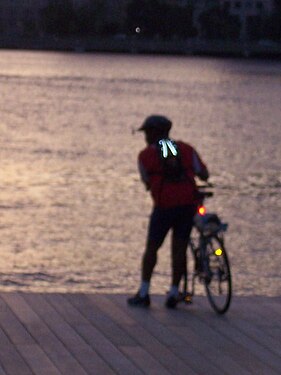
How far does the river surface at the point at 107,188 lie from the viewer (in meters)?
12.0

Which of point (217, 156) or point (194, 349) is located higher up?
point (194, 349)

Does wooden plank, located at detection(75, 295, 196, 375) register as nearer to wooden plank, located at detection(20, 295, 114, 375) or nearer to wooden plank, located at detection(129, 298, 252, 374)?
wooden plank, located at detection(129, 298, 252, 374)

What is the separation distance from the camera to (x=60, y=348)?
23.8 ft

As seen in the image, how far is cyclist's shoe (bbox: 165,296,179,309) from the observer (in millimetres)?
8772

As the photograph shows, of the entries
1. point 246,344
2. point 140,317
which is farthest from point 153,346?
point 140,317

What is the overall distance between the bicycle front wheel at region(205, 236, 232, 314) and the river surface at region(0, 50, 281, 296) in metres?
2.10

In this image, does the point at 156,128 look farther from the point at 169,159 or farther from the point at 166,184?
the point at 166,184

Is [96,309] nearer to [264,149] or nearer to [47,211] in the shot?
[47,211]

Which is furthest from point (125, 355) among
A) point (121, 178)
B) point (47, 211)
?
point (121, 178)

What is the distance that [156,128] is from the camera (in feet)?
28.5

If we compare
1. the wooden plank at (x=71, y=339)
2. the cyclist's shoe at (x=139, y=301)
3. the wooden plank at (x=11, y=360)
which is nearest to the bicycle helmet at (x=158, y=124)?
the cyclist's shoe at (x=139, y=301)

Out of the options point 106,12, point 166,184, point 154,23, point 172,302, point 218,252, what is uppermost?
point 166,184

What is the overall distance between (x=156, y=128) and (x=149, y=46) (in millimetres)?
140562

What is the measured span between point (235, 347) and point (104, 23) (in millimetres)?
144885
